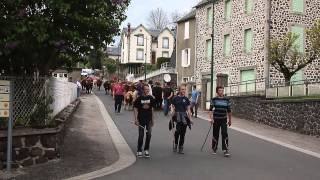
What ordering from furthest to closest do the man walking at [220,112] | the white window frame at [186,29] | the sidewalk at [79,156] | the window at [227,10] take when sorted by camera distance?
the white window frame at [186,29], the window at [227,10], the man walking at [220,112], the sidewalk at [79,156]

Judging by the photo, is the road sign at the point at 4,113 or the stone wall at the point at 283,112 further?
the stone wall at the point at 283,112

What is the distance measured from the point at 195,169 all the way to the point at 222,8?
108 feet

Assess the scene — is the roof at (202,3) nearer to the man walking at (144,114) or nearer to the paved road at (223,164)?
the paved road at (223,164)

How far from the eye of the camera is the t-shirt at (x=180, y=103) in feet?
48.0

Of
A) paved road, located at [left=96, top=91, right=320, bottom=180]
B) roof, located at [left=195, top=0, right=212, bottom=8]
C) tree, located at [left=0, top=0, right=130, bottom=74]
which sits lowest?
paved road, located at [left=96, top=91, right=320, bottom=180]

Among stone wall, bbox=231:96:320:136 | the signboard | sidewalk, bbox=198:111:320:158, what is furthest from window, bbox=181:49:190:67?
the signboard

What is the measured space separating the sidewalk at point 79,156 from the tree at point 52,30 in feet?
6.96

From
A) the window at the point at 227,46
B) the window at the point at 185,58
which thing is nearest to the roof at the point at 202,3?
the window at the point at 227,46

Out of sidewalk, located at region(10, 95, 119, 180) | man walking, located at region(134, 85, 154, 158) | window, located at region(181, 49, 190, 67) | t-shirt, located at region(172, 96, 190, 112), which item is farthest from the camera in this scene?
window, located at region(181, 49, 190, 67)

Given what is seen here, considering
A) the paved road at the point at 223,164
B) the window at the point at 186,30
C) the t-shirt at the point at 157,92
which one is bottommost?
the paved road at the point at 223,164

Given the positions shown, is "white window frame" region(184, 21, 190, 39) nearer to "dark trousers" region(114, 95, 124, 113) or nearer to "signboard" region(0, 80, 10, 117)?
"dark trousers" region(114, 95, 124, 113)

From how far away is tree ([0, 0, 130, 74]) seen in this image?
11.3 meters

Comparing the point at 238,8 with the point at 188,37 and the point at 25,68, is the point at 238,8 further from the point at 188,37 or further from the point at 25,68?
the point at 25,68

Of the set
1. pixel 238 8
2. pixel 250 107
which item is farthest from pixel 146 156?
pixel 238 8
